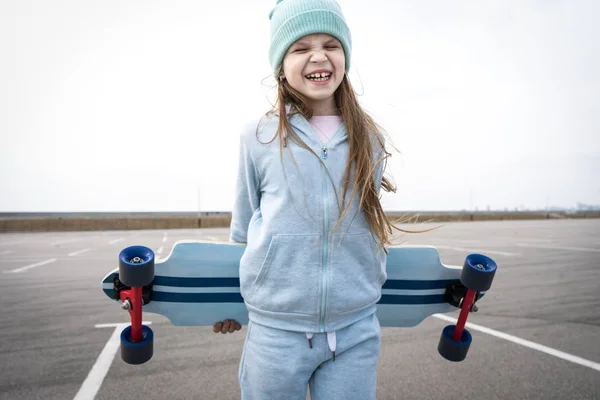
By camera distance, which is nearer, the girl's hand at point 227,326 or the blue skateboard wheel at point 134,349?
the blue skateboard wheel at point 134,349

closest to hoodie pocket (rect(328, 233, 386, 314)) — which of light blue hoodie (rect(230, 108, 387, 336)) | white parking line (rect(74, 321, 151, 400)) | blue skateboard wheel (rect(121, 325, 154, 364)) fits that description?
light blue hoodie (rect(230, 108, 387, 336))

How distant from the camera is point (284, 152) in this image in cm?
128

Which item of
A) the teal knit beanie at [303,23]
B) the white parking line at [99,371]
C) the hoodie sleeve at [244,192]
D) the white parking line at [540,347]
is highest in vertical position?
the teal knit beanie at [303,23]

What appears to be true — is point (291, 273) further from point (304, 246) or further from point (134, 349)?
point (134, 349)

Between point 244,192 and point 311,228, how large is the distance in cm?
32

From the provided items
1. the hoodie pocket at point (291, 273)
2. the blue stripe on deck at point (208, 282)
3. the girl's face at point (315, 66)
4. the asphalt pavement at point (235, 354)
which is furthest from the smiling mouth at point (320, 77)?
the blue stripe on deck at point (208, 282)

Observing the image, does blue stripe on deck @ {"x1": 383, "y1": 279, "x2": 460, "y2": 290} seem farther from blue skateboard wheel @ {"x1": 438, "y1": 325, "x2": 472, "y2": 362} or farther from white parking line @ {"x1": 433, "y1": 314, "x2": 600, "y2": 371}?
white parking line @ {"x1": 433, "y1": 314, "x2": 600, "y2": 371}

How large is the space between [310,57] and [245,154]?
16.5 inches

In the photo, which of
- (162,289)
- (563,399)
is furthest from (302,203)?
(563,399)

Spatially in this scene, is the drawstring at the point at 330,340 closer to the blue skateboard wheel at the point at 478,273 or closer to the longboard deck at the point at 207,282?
the longboard deck at the point at 207,282

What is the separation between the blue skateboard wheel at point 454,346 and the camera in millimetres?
1703

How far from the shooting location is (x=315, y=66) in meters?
1.31

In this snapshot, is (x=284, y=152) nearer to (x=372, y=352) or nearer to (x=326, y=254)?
(x=326, y=254)

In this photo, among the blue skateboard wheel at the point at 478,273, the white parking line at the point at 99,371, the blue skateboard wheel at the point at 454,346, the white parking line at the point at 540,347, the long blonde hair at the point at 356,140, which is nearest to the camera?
the long blonde hair at the point at 356,140
